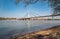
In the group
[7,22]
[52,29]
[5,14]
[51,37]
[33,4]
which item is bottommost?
[51,37]

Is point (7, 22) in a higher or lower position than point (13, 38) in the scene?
higher

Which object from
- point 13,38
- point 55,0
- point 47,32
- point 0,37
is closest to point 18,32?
point 13,38

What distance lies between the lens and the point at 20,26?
1.43m

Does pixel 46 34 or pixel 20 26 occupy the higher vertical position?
pixel 20 26

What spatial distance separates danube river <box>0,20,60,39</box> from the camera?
138 centimetres

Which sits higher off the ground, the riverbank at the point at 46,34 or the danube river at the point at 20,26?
the danube river at the point at 20,26

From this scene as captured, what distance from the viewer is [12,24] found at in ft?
4.65

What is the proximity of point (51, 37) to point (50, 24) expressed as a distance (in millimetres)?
176

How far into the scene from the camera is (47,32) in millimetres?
1440

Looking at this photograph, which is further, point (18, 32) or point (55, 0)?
point (55, 0)

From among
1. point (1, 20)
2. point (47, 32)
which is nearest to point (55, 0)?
point (47, 32)

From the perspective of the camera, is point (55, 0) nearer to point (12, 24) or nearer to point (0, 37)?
point (12, 24)

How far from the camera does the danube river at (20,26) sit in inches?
54.3

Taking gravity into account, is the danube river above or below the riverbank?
above
